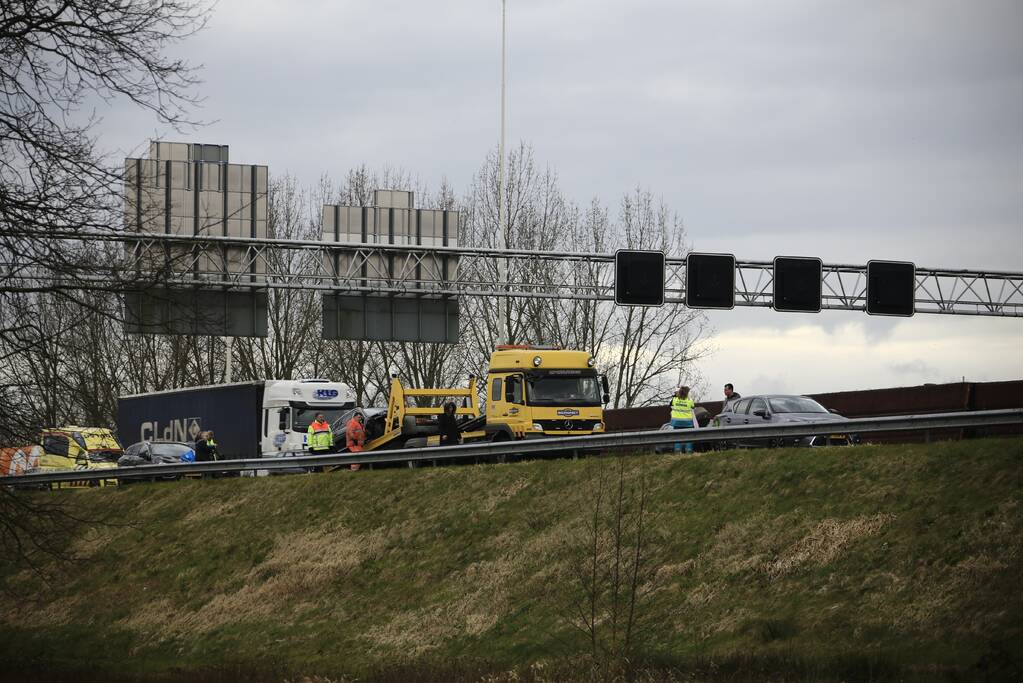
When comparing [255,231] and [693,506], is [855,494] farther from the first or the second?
[255,231]

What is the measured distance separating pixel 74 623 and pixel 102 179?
15.5 m

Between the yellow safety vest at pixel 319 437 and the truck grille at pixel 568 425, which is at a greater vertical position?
the truck grille at pixel 568 425

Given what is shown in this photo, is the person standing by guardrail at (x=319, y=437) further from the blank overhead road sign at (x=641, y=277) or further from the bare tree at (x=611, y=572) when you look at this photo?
the bare tree at (x=611, y=572)

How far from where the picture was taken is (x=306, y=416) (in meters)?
40.0

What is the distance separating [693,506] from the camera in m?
21.0

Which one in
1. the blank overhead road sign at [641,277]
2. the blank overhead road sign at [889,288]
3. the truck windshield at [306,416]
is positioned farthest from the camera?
the truck windshield at [306,416]

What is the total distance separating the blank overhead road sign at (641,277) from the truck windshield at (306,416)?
9243mm

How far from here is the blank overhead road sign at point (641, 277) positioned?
36719 millimetres

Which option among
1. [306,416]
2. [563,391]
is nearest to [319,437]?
[306,416]

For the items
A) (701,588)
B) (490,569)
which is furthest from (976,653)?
(490,569)

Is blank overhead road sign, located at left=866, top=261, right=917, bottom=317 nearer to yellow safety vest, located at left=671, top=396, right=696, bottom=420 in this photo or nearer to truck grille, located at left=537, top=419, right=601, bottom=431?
truck grille, located at left=537, top=419, right=601, bottom=431

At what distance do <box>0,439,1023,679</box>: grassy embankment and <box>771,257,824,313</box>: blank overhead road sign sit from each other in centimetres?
1356

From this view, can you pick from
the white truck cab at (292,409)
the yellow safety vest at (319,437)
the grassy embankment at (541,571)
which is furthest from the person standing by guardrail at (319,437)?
the white truck cab at (292,409)

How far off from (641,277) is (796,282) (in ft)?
14.3
